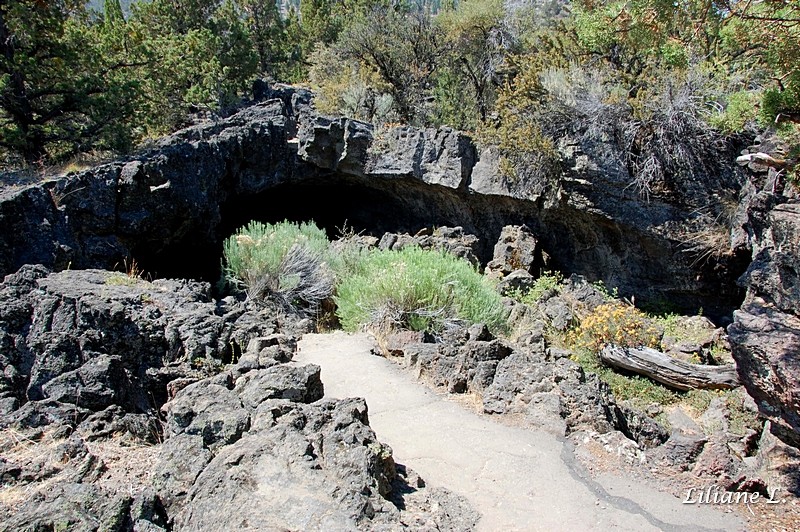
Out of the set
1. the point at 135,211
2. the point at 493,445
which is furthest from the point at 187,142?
the point at 493,445

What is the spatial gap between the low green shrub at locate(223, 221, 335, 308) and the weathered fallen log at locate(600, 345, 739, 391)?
516 cm

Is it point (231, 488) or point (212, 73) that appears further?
point (212, 73)

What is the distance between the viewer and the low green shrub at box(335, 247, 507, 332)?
8.07 metres

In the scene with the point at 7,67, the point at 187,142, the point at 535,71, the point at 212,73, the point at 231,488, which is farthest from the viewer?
the point at 212,73

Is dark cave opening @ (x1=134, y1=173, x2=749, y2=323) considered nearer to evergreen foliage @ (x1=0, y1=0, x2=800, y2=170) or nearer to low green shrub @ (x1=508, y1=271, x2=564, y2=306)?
evergreen foliage @ (x1=0, y1=0, x2=800, y2=170)

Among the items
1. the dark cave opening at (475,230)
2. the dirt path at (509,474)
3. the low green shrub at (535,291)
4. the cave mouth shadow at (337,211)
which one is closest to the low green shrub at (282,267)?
the cave mouth shadow at (337,211)

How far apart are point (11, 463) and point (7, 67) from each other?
996 centimetres

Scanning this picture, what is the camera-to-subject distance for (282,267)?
10.3m

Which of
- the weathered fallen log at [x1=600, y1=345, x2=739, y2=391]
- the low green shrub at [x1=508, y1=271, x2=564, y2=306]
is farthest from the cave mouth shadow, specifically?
the weathered fallen log at [x1=600, y1=345, x2=739, y2=391]

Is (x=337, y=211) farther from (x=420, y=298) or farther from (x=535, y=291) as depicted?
(x=420, y=298)

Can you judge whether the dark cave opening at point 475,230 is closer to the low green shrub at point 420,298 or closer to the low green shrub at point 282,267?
the low green shrub at point 282,267

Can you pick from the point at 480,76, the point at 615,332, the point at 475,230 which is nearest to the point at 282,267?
the point at 475,230

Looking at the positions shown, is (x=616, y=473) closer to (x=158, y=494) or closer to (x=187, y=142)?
(x=158, y=494)

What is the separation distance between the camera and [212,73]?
16.2m
